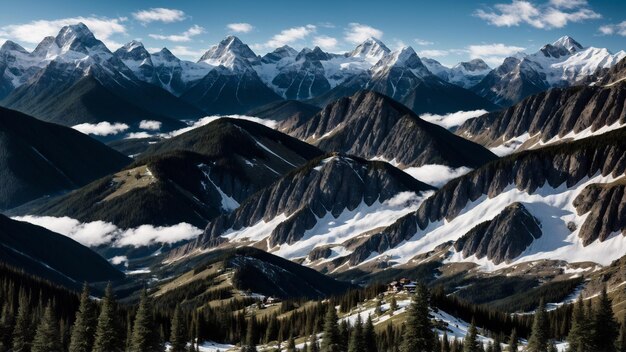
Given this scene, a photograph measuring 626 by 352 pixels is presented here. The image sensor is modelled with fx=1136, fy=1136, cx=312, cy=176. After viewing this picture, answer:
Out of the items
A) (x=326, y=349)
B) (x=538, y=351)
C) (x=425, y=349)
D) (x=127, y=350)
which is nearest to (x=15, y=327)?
(x=127, y=350)

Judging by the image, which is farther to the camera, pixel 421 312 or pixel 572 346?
pixel 572 346

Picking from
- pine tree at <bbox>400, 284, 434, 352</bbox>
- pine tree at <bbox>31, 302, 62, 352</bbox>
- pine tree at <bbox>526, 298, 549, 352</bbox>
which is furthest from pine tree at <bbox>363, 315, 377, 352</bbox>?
pine tree at <bbox>31, 302, 62, 352</bbox>

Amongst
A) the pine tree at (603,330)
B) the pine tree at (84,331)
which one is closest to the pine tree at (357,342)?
the pine tree at (84,331)

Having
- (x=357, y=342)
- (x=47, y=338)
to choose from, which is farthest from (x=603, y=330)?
(x=47, y=338)

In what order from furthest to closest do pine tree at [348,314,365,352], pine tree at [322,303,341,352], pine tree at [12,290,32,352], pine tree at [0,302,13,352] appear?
pine tree at [0,302,13,352] → pine tree at [12,290,32,352] → pine tree at [348,314,365,352] → pine tree at [322,303,341,352]

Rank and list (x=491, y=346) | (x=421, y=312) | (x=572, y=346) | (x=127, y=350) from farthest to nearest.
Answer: (x=491, y=346), (x=572, y=346), (x=127, y=350), (x=421, y=312)

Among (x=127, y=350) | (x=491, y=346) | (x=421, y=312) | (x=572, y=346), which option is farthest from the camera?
(x=491, y=346)

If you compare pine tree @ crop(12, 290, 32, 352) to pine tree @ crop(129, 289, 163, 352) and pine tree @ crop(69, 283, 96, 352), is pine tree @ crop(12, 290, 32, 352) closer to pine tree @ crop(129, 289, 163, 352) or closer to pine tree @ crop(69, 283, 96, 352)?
pine tree @ crop(69, 283, 96, 352)

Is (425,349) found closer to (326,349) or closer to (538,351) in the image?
(326,349)
